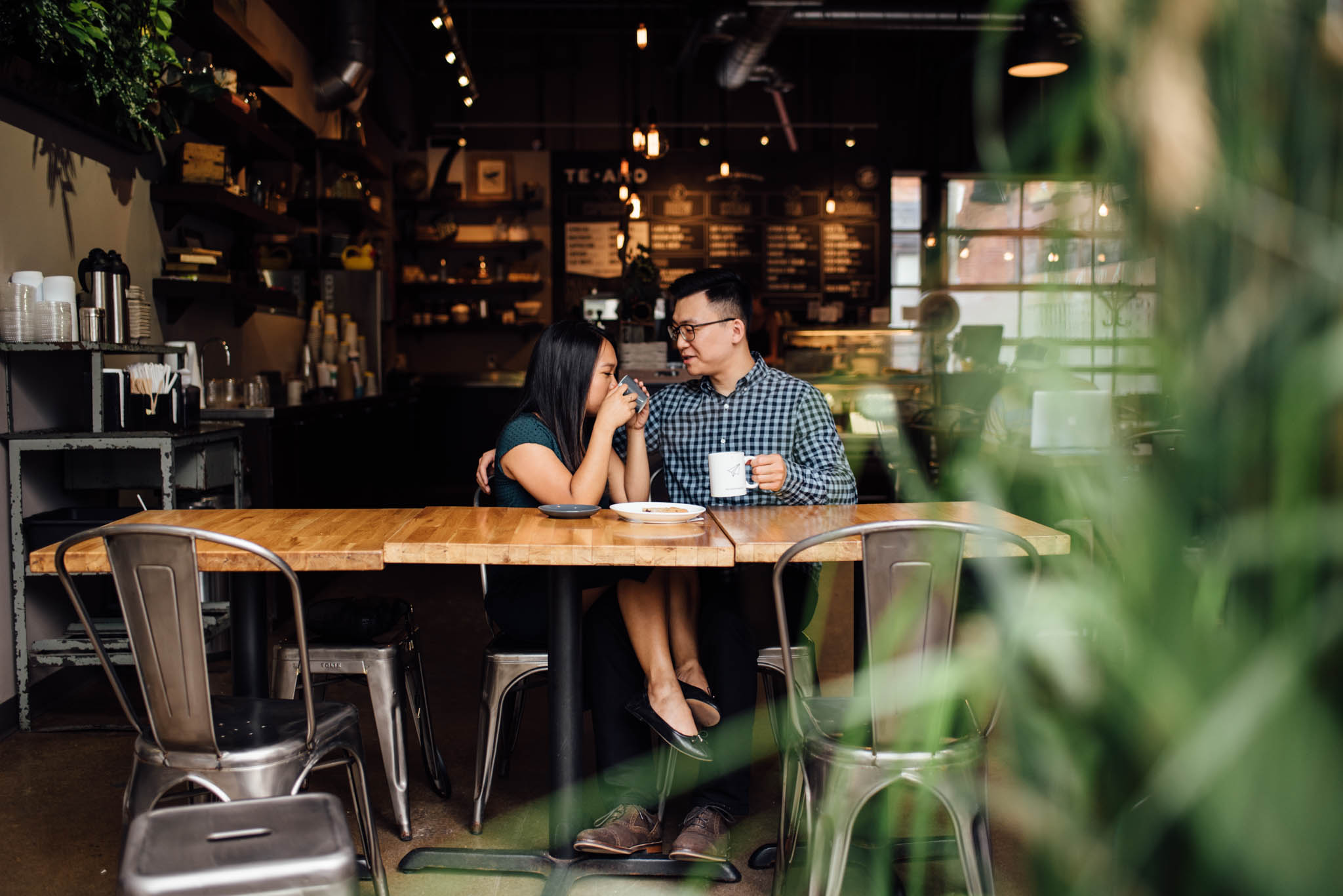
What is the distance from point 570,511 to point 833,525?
596 mm

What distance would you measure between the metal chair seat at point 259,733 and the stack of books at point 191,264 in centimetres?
304

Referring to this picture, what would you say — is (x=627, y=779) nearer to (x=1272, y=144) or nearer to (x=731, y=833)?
(x=731, y=833)

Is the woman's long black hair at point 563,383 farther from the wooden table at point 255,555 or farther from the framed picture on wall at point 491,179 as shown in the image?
the framed picture on wall at point 491,179

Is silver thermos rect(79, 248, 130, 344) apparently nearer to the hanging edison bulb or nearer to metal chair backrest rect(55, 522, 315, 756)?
metal chair backrest rect(55, 522, 315, 756)

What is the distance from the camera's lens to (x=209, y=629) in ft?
11.8

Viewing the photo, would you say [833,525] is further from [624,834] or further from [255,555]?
[255,555]

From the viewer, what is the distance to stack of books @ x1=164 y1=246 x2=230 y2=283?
4.57 m

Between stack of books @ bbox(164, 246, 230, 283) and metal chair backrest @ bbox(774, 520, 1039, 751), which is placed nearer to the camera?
metal chair backrest @ bbox(774, 520, 1039, 751)

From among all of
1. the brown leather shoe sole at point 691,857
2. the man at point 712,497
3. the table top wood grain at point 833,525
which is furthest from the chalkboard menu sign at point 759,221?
the brown leather shoe sole at point 691,857

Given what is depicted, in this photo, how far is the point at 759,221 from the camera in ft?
33.8

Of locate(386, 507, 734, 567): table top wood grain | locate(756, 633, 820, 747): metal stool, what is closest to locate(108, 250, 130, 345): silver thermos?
locate(386, 507, 734, 567): table top wood grain

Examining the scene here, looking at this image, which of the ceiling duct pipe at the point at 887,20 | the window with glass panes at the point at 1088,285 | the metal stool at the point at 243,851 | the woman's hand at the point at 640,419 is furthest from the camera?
the ceiling duct pipe at the point at 887,20

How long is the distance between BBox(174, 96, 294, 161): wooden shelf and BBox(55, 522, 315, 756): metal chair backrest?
322 centimetres

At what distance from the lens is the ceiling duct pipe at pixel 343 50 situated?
7.03m
